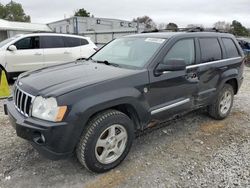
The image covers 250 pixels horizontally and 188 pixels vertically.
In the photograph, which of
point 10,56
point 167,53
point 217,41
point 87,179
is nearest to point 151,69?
point 167,53

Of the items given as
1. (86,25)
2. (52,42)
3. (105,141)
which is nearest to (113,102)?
(105,141)

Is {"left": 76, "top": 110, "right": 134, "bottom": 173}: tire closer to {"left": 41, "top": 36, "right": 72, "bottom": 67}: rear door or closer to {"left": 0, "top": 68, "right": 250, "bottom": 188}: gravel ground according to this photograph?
{"left": 0, "top": 68, "right": 250, "bottom": 188}: gravel ground

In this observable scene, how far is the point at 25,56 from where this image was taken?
8.59m

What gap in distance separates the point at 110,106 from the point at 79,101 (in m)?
0.42

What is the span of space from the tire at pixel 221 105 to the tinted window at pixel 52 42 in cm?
629

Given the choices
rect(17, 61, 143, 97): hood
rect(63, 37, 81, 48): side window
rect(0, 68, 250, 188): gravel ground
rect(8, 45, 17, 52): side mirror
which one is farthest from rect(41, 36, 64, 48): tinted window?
rect(17, 61, 143, 97): hood

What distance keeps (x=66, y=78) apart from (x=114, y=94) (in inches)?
25.4

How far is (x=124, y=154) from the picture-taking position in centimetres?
341

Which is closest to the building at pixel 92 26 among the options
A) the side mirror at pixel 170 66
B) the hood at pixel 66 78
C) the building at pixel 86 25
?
the building at pixel 86 25

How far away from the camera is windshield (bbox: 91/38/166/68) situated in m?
3.75

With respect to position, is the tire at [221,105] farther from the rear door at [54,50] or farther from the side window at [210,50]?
the rear door at [54,50]

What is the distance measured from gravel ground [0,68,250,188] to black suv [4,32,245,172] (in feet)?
0.89

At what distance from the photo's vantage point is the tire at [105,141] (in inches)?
118

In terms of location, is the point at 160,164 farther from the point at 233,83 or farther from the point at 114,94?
the point at 233,83
